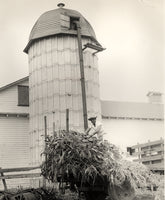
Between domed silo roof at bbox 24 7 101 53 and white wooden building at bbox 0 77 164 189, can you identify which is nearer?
domed silo roof at bbox 24 7 101 53

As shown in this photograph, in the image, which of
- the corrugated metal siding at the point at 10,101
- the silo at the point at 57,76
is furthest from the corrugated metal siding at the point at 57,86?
the corrugated metal siding at the point at 10,101

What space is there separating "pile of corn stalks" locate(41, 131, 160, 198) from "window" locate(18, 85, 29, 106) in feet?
31.7

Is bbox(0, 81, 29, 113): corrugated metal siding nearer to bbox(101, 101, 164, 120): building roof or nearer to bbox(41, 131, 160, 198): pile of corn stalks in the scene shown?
bbox(101, 101, 164, 120): building roof

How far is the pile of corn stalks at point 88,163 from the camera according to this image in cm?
387

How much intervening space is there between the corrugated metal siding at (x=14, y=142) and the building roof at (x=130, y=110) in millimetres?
3734

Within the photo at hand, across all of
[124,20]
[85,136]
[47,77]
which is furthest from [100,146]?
[47,77]

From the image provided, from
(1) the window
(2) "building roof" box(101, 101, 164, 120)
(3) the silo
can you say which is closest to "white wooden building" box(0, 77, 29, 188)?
(1) the window

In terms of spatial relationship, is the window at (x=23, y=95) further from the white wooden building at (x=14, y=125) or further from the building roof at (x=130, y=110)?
the building roof at (x=130, y=110)

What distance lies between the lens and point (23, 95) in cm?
1381

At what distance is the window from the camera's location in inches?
539

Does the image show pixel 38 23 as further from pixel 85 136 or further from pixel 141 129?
A: pixel 85 136

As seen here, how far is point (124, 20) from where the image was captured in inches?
193

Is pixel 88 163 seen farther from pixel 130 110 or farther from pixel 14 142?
pixel 130 110

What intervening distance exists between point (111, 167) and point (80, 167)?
33 cm
